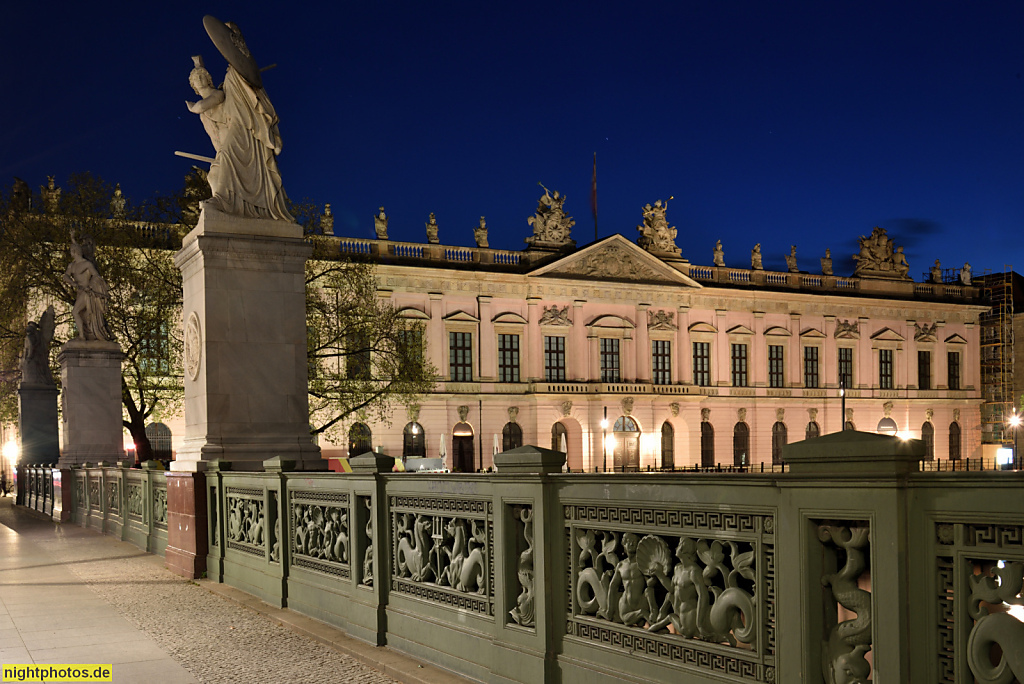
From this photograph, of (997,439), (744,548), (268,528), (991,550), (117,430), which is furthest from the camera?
(997,439)

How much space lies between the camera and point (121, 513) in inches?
667

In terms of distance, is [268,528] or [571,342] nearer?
[268,528]

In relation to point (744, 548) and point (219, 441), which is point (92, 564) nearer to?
point (219, 441)

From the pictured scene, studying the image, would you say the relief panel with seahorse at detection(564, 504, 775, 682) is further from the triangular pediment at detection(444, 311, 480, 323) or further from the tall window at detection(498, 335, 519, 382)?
the tall window at detection(498, 335, 519, 382)

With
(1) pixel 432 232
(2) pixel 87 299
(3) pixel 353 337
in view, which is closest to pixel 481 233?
(1) pixel 432 232

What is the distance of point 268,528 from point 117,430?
16.0 metres

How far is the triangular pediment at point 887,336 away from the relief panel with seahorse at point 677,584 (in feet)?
247

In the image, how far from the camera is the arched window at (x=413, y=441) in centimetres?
5944

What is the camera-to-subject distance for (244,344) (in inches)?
485

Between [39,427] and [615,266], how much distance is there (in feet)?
138

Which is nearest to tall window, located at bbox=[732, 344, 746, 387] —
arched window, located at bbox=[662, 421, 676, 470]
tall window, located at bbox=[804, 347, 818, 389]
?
tall window, located at bbox=[804, 347, 818, 389]

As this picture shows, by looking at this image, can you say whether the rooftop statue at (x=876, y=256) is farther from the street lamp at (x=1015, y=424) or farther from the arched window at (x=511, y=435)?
the arched window at (x=511, y=435)

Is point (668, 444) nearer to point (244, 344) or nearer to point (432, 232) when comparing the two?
point (432, 232)

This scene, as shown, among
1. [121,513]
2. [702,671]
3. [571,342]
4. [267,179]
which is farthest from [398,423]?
[702,671]
